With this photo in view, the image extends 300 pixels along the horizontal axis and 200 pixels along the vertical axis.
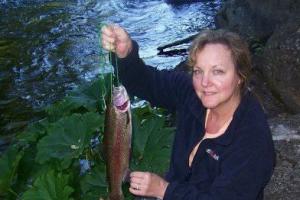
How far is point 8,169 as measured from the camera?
480 cm

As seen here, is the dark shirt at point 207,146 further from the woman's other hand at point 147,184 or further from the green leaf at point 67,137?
the green leaf at point 67,137

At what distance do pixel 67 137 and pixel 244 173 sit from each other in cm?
219

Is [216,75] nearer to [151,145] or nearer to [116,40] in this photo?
[116,40]

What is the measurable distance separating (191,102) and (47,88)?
24.1 ft

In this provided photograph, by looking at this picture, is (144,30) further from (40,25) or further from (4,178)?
(4,178)

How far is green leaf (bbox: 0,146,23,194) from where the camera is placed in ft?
15.1

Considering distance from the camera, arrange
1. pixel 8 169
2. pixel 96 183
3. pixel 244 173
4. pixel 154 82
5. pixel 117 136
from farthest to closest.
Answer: pixel 8 169 < pixel 96 183 < pixel 154 82 < pixel 117 136 < pixel 244 173

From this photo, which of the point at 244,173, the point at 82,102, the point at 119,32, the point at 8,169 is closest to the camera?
the point at 244,173

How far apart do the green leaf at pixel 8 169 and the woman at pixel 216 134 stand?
6.63ft

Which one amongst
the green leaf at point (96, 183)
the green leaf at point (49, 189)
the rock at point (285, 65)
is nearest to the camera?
the green leaf at point (49, 189)

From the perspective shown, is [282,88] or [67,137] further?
[282,88]

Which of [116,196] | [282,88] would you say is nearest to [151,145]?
[116,196]

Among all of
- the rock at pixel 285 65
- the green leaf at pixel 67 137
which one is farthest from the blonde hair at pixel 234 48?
the rock at pixel 285 65

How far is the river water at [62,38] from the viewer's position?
9891 millimetres
